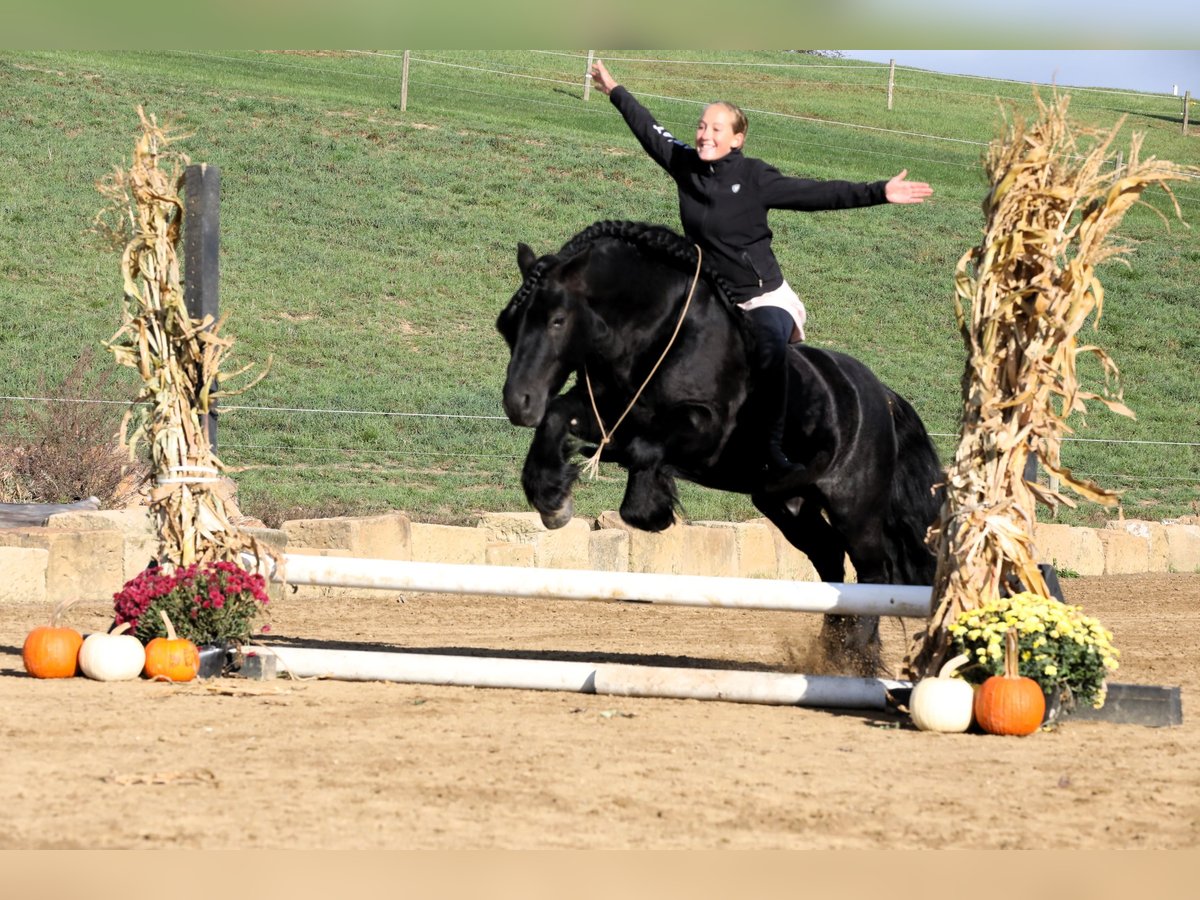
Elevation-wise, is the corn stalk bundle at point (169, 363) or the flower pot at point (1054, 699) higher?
the corn stalk bundle at point (169, 363)

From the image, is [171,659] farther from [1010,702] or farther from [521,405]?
[1010,702]

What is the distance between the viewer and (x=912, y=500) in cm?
782

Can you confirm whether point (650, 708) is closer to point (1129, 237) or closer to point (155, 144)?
point (155, 144)

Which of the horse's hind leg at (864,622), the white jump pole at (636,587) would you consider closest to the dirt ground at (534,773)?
the white jump pole at (636,587)

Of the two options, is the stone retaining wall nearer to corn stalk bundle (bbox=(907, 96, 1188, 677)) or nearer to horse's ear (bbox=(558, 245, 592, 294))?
corn stalk bundle (bbox=(907, 96, 1188, 677))

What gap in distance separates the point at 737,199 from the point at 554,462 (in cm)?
142

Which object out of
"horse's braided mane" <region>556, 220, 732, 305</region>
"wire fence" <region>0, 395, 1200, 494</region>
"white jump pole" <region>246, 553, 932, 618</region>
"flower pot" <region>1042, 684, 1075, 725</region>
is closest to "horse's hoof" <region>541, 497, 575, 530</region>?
"white jump pole" <region>246, 553, 932, 618</region>

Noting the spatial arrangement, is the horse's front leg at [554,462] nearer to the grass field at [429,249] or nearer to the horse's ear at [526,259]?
the horse's ear at [526,259]

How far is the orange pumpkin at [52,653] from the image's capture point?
247 inches

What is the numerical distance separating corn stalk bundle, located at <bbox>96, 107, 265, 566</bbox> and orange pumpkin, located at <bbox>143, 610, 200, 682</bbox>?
41 centimetres

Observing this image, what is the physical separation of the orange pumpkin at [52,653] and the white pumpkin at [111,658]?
0.04 meters

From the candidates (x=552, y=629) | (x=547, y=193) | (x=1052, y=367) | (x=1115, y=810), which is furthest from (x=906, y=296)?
(x=1115, y=810)

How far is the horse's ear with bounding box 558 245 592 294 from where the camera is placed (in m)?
6.40

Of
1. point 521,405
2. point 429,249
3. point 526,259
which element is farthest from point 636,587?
point 429,249
